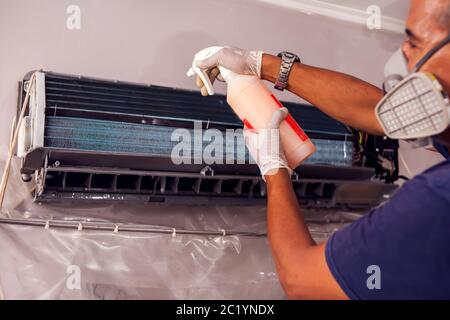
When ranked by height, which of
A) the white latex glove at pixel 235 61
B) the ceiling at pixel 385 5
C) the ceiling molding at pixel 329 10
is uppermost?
the ceiling at pixel 385 5

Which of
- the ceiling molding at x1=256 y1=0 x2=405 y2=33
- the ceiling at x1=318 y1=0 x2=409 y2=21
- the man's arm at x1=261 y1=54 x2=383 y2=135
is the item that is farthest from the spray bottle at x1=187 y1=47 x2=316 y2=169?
the ceiling at x1=318 y1=0 x2=409 y2=21

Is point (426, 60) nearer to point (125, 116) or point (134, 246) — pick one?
point (125, 116)

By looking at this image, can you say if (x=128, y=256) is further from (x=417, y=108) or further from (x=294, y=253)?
(x=417, y=108)

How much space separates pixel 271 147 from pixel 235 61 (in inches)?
11.3

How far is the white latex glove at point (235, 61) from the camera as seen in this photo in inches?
50.8

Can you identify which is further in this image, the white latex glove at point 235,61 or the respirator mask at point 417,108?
the white latex glove at point 235,61

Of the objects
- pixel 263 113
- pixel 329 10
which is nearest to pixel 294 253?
pixel 263 113

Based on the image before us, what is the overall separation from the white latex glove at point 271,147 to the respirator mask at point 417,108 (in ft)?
0.88

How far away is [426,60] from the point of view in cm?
96

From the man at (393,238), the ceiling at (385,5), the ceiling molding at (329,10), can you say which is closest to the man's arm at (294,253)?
the man at (393,238)

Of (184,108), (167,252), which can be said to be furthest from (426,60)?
(167,252)

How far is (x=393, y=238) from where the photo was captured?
2.85 ft

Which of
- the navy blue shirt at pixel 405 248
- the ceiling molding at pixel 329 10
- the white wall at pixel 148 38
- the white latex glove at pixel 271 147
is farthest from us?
the ceiling molding at pixel 329 10

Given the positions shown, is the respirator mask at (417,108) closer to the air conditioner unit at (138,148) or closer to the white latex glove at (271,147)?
the white latex glove at (271,147)
